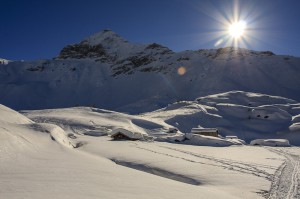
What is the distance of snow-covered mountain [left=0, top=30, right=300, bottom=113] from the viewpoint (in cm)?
11175

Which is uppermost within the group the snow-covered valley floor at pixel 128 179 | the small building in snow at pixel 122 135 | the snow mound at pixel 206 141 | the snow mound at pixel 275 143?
the snow mound at pixel 275 143

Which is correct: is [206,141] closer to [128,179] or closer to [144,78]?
[128,179]

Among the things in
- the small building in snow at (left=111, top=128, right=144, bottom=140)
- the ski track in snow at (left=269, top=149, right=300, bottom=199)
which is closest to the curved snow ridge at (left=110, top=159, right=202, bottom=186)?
the ski track in snow at (left=269, top=149, right=300, bottom=199)

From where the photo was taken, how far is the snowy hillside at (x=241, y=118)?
63844 millimetres

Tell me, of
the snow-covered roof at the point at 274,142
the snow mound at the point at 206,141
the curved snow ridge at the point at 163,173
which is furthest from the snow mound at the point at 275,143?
the curved snow ridge at the point at 163,173

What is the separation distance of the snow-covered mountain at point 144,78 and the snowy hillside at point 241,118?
1039 inches

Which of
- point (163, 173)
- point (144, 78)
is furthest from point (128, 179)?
point (144, 78)

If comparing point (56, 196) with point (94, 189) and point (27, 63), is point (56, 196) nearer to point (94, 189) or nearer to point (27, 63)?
point (94, 189)

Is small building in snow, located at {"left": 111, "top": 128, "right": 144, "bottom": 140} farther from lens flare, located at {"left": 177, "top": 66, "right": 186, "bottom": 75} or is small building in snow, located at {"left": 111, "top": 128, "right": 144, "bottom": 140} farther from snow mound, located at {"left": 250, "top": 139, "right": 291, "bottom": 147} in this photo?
lens flare, located at {"left": 177, "top": 66, "right": 186, "bottom": 75}

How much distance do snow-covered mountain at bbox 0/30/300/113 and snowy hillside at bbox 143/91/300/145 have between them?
2639 cm

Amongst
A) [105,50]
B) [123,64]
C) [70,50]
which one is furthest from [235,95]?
[70,50]

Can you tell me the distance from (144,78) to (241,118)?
65.9 meters

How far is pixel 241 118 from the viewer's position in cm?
7181

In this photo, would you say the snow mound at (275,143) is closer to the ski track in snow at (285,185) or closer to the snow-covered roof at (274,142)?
the snow-covered roof at (274,142)
